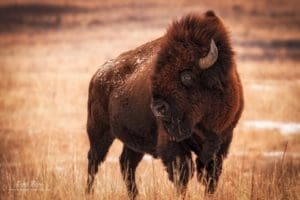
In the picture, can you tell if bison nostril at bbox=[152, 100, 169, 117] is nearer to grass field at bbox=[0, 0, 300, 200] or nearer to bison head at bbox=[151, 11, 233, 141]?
bison head at bbox=[151, 11, 233, 141]

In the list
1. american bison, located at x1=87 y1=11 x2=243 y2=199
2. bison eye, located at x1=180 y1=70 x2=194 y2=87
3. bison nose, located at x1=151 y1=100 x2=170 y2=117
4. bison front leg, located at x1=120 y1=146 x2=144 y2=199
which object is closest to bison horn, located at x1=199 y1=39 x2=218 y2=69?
american bison, located at x1=87 y1=11 x2=243 y2=199

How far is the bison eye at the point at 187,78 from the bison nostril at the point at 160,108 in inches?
13.0

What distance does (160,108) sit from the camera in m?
6.23

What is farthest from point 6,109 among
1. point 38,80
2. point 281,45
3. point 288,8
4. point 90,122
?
point 288,8

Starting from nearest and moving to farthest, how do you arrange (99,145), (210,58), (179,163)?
(210,58), (179,163), (99,145)

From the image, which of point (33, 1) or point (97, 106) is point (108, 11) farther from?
point (97, 106)

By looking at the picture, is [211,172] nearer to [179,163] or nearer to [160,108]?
[179,163]

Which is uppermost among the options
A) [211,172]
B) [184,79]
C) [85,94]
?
[184,79]

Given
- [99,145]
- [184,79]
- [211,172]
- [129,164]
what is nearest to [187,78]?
[184,79]

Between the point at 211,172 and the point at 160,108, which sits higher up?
the point at 160,108

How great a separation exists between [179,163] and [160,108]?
0.67 meters

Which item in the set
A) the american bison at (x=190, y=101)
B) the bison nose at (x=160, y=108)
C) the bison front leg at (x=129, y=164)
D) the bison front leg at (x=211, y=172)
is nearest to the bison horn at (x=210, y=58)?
the american bison at (x=190, y=101)

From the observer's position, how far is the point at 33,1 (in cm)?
4881

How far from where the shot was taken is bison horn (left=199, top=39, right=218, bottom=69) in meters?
6.29
